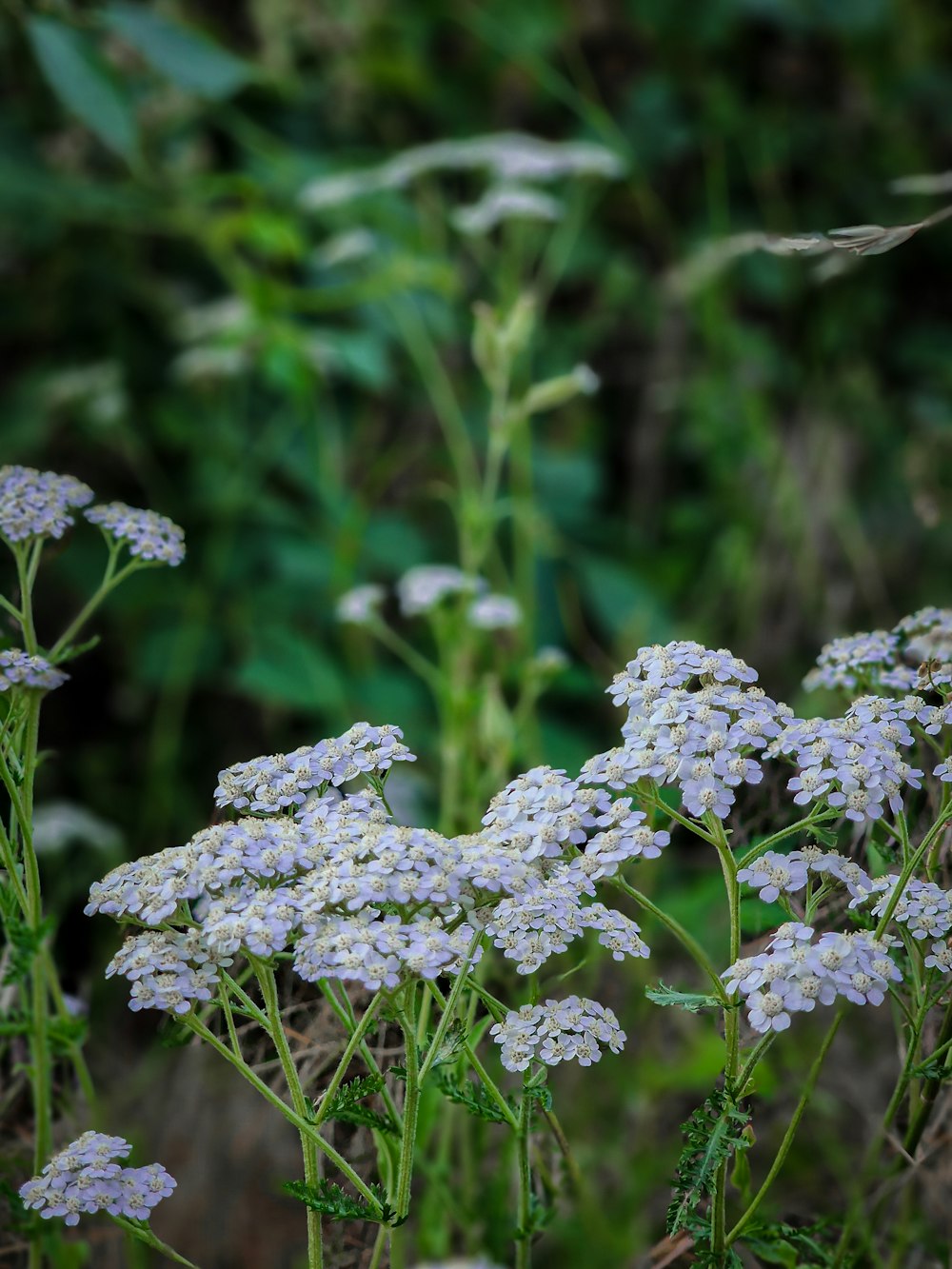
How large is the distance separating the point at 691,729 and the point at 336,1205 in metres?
0.24

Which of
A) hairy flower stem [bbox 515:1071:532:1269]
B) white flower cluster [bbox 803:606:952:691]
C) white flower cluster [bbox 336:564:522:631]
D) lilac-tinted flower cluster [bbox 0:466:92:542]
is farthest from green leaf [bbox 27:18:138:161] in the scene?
hairy flower stem [bbox 515:1071:532:1269]

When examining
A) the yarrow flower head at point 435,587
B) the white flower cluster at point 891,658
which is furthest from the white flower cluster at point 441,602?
the white flower cluster at point 891,658

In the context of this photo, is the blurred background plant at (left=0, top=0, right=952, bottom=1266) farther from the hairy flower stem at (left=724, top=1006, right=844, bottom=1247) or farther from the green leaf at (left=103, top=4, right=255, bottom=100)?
the hairy flower stem at (left=724, top=1006, right=844, bottom=1247)

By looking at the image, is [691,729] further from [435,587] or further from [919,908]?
[435,587]

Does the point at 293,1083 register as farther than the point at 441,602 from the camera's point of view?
No

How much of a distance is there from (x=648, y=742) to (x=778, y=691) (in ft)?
3.87

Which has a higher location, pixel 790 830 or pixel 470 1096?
pixel 790 830

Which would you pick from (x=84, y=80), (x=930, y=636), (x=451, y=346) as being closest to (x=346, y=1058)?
(x=930, y=636)

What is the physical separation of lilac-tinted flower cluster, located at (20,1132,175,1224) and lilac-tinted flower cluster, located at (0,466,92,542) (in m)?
0.28

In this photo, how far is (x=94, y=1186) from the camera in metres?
0.50

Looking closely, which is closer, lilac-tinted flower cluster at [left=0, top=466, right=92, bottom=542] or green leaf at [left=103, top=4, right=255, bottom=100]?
lilac-tinted flower cluster at [left=0, top=466, right=92, bottom=542]

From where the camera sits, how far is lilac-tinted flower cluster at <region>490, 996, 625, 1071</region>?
50cm

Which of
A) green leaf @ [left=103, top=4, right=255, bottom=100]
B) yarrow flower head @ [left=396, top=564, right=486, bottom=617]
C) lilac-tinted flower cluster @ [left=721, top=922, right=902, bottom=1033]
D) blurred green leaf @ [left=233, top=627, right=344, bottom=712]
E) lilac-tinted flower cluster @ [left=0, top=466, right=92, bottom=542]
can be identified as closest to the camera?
lilac-tinted flower cluster @ [left=721, top=922, right=902, bottom=1033]

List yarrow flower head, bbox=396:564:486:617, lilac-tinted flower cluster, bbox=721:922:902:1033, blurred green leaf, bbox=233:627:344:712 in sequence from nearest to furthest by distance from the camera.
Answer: lilac-tinted flower cluster, bbox=721:922:902:1033
yarrow flower head, bbox=396:564:486:617
blurred green leaf, bbox=233:627:344:712
